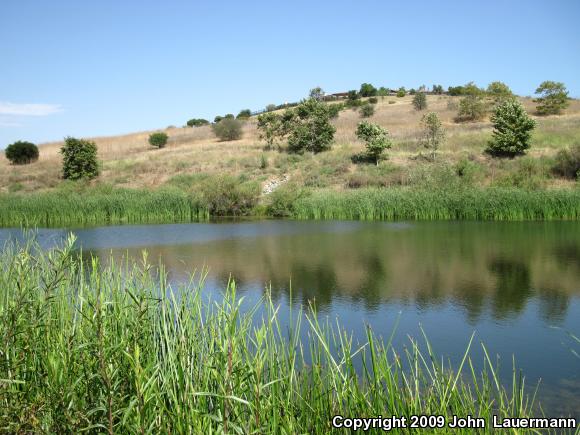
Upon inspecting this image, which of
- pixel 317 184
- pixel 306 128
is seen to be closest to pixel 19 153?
pixel 306 128

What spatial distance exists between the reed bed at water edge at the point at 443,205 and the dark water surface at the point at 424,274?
1455 mm

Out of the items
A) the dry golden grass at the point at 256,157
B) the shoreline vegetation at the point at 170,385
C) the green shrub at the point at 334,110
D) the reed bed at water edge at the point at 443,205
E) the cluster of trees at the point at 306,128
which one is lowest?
the reed bed at water edge at the point at 443,205

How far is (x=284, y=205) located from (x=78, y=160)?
1753cm

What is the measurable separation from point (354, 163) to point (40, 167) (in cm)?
2385

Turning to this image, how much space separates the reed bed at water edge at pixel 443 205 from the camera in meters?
21.9

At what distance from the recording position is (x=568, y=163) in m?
28.6

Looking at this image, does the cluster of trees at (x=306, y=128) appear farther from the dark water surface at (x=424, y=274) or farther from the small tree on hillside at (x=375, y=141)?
the dark water surface at (x=424, y=274)

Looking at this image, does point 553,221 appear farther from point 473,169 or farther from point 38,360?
point 38,360

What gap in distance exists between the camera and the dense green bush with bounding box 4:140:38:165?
146 ft

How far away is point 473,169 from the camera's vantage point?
98.3ft

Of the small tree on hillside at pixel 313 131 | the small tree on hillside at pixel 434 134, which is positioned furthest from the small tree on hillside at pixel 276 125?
the small tree on hillside at pixel 434 134

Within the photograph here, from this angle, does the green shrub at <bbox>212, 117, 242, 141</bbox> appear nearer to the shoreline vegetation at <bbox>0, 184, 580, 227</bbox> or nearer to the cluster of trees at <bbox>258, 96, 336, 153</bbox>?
the cluster of trees at <bbox>258, 96, 336, 153</bbox>

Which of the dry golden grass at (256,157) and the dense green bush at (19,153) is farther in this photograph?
the dense green bush at (19,153)

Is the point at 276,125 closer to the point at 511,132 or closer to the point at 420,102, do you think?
the point at 511,132
